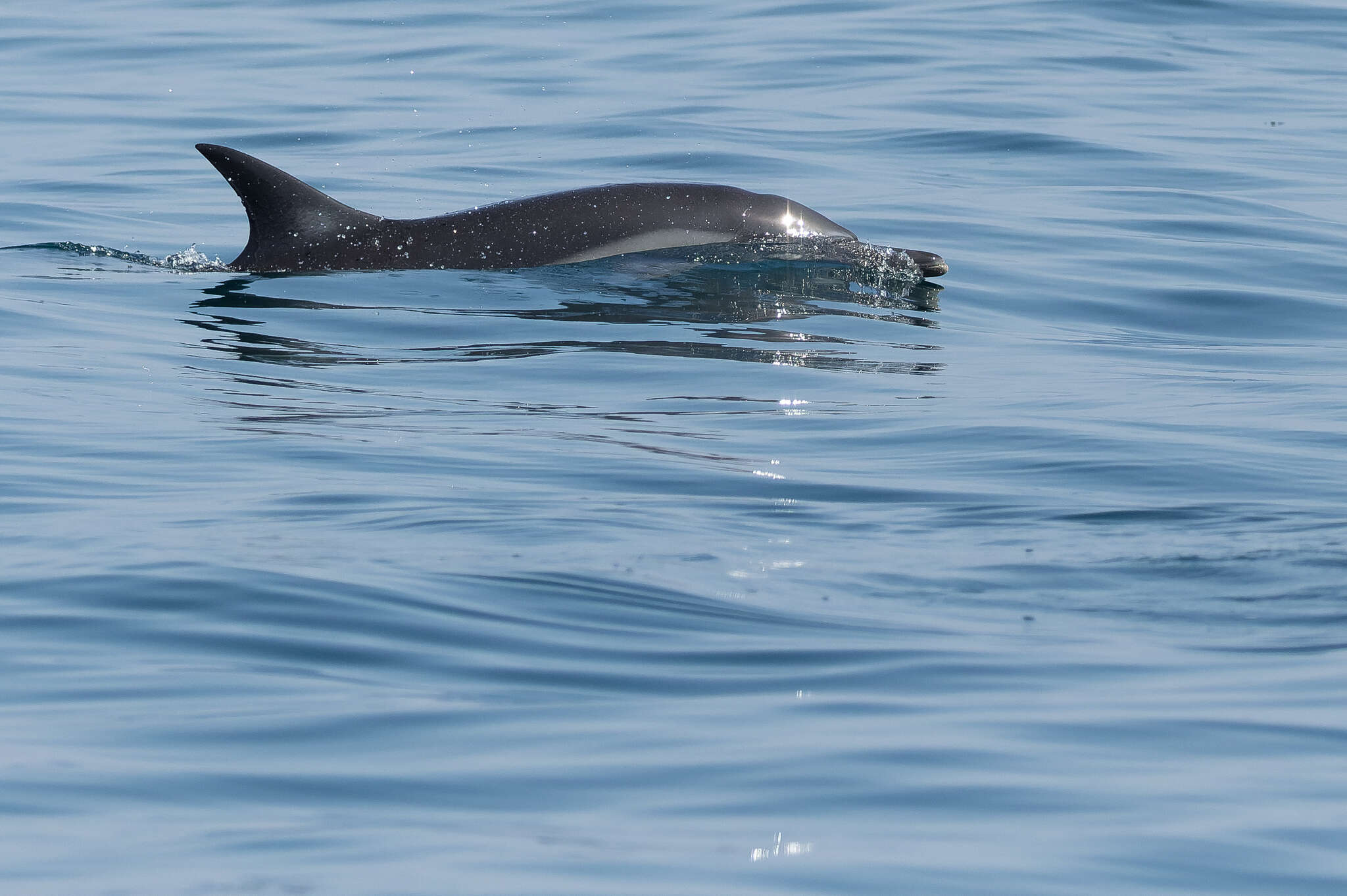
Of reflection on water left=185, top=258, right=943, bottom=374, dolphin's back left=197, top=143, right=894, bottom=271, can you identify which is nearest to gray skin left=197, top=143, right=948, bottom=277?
dolphin's back left=197, top=143, right=894, bottom=271

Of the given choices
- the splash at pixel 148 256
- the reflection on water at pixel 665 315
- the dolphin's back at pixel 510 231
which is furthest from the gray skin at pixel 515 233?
the splash at pixel 148 256

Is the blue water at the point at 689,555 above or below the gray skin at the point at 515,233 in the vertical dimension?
below

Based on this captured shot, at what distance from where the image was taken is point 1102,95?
21.4 metres

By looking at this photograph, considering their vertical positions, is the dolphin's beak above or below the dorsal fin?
below

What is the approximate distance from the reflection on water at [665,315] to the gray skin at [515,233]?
17 cm

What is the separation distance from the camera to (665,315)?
1127 cm

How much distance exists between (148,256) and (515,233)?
2.83 meters

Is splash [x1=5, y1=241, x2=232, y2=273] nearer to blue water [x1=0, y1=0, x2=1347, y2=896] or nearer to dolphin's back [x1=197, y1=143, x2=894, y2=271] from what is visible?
blue water [x1=0, y1=0, x2=1347, y2=896]

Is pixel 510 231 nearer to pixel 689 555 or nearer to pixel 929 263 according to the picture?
pixel 929 263

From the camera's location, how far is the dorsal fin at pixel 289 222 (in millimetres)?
11867

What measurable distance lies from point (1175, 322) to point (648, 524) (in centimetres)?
609

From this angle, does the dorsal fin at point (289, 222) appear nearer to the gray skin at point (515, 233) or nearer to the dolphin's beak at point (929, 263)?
the gray skin at point (515, 233)

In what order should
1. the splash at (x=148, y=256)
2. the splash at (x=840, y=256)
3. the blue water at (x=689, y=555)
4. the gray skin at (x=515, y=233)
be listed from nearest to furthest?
the blue water at (x=689, y=555), the gray skin at (x=515, y=233), the splash at (x=840, y=256), the splash at (x=148, y=256)

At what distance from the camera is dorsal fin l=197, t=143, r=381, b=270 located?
11.9 metres
